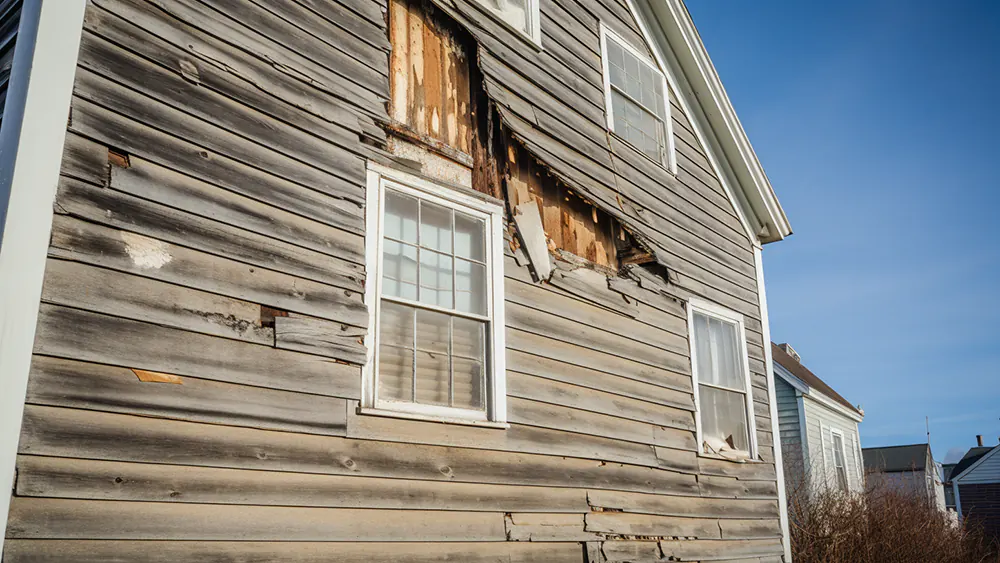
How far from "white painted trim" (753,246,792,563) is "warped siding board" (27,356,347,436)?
6.25m

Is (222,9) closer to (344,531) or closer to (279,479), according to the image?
(279,479)

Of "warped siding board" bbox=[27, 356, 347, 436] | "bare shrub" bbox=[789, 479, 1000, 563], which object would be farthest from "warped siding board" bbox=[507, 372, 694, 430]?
"bare shrub" bbox=[789, 479, 1000, 563]

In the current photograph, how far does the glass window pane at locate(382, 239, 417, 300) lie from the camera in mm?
5820

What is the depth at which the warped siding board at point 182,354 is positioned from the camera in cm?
404

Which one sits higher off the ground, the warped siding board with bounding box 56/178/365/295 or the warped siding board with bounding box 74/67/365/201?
the warped siding board with bounding box 74/67/365/201

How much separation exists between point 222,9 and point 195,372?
2403 mm

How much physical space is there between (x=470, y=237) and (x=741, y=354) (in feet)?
15.1

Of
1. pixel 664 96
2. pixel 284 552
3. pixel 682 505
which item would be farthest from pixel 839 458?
pixel 284 552

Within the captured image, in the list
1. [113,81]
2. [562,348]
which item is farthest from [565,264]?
[113,81]

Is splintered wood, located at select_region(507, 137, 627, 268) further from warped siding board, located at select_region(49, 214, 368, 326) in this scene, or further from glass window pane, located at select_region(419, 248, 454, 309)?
warped siding board, located at select_region(49, 214, 368, 326)

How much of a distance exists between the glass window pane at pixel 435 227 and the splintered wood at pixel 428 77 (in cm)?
60

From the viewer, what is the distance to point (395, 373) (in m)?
5.64

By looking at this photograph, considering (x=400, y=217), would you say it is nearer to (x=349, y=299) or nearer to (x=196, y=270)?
(x=349, y=299)

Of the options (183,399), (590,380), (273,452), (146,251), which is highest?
→ (146,251)
